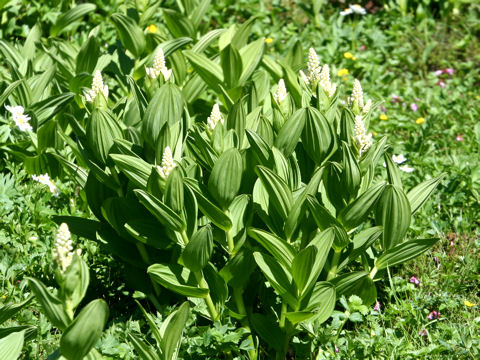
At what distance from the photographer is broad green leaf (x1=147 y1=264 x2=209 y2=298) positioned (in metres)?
2.69

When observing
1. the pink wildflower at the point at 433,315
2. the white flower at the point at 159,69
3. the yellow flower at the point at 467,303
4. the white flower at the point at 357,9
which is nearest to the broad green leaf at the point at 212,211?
the white flower at the point at 159,69

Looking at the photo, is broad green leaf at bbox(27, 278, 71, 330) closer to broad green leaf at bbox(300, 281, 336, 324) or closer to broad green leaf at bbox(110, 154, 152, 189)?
broad green leaf at bbox(110, 154, 152, 189)

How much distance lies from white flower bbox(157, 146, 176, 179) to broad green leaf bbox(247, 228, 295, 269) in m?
0.38

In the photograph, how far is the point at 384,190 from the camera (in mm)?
2799

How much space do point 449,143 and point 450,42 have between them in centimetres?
163

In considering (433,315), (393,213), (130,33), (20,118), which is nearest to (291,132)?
(393,213)

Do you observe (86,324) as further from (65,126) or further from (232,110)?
(65,126)

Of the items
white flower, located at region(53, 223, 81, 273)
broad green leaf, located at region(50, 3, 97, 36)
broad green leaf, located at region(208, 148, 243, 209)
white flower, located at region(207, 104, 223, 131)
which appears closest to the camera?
white flower, located at region(53, 223, 81, 273)

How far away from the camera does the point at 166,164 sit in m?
2.55

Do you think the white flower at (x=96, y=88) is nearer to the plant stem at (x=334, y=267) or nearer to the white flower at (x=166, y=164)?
the white flower at (x=166, y=164)

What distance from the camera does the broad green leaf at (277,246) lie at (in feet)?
8.54

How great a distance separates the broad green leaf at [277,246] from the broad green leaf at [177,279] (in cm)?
31

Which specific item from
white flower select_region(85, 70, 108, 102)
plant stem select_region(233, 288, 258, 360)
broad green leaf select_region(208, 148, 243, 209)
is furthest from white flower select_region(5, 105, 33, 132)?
plant stem select_region(233, 288, 258, 360)

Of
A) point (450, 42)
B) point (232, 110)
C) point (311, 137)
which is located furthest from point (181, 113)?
point (450, 42)
